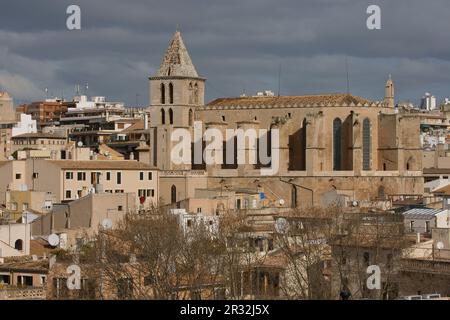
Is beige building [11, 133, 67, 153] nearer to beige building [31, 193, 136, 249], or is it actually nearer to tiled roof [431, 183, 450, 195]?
tiled roof [431, 183, 450, 195]

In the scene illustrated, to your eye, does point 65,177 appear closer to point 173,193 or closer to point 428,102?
point 173,193

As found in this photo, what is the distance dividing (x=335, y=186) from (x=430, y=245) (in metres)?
35.2

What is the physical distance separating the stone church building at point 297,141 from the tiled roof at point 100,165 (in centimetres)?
294

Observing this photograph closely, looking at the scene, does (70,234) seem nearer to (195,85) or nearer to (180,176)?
(180,176)

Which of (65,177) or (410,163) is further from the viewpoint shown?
(410,163)

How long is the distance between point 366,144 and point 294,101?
507 centimetres

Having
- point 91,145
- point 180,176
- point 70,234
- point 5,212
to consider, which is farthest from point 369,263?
point 91,145

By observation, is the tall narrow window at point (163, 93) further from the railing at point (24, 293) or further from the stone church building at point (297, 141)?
the railing at point (24, 293)

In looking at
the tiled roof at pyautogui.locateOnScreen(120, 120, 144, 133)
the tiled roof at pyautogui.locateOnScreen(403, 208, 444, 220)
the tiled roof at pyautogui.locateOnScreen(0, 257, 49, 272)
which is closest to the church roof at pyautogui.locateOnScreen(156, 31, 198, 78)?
the tiled roof at pyautogui.locateOnScreen(120, 120, 144, 133)

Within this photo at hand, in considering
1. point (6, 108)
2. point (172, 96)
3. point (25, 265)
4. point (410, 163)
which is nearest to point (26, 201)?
point (25, 265)

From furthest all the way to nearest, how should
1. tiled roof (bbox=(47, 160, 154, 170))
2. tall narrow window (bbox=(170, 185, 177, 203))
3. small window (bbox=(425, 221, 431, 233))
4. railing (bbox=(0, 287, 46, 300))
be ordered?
tall narrow window (bbox=(170, 185, 177, 203)), tiled roof (bbox=(47, 160, 154, 170)), small window (bbox=(425, 221, 431, 233)), railing (bbox=(0, 287, 46, 300))

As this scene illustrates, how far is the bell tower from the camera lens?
76000mm

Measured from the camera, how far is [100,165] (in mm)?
63781

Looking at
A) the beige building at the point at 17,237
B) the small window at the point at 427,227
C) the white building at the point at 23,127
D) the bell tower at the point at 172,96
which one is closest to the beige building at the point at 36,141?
the white building at the point at 23,127
